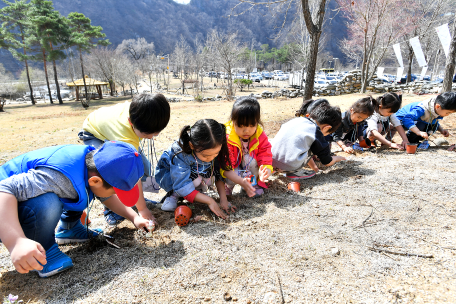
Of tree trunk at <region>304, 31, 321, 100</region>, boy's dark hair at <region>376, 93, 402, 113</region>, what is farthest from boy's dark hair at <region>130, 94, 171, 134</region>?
tree trunk at <region>304, 31, 321, 100</region>

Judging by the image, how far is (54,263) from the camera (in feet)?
4.89

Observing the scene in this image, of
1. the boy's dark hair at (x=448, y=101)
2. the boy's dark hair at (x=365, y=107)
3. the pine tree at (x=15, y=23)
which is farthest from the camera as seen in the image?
the pine tree at (x=15, y=23)

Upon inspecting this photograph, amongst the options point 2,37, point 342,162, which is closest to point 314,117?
point 342,162

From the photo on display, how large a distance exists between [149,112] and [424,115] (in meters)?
3.91

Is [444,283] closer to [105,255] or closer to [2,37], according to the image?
[105,255]

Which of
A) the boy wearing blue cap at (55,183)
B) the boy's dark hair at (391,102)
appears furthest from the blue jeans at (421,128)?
the boy wearing blue cap at (55,183)

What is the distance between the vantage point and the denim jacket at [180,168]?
2.14 meters

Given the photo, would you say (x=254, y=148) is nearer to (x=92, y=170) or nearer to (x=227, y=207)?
(x=227, y=207)

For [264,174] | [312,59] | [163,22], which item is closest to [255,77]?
[312,59]

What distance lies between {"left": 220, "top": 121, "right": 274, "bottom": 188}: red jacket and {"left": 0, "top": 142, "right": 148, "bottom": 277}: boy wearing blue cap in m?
1.09

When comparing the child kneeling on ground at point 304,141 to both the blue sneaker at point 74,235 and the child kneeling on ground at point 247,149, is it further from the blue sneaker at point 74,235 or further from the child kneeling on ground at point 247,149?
the blue sneaker at point 74,235

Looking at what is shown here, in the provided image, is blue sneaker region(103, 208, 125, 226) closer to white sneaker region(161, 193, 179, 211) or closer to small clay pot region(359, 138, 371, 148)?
white sneaker region(161, 193, 179, 211)

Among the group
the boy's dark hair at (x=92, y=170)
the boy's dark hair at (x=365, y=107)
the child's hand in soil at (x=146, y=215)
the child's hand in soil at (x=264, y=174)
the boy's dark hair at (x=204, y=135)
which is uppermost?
the boy's dark hair at (x=365, y=107)

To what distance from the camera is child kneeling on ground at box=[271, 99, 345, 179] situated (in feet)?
8.74
